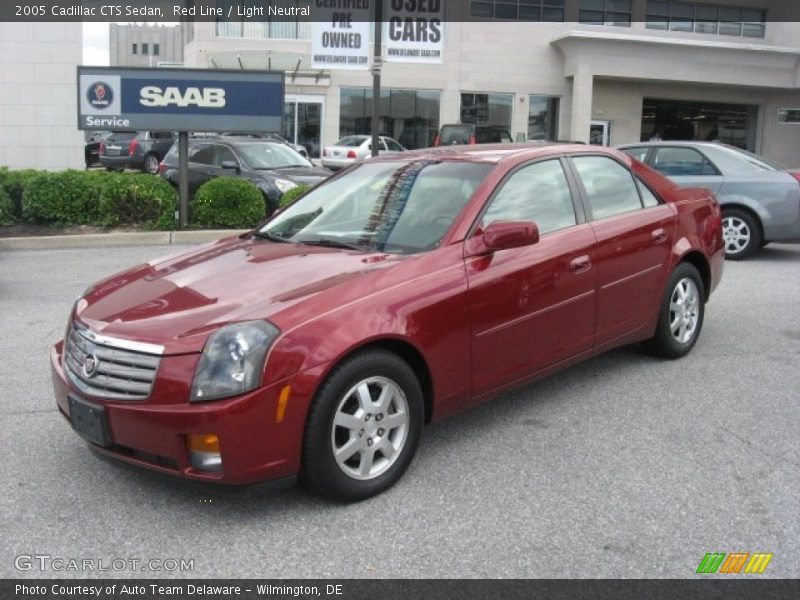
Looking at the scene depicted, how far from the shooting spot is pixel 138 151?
918 inches

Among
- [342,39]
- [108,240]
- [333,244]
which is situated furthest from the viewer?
[342,39]

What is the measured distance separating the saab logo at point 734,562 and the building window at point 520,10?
31462 mm

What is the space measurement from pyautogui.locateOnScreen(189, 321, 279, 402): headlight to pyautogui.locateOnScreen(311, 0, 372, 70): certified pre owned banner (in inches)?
575

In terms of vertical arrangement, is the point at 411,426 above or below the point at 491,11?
below

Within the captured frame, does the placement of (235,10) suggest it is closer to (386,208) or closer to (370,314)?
(386,208)

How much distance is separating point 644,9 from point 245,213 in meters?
27.6

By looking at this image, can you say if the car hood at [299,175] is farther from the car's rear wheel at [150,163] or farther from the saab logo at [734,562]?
the car's rear wheel at [150,163]

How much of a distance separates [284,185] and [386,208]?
8.74 m

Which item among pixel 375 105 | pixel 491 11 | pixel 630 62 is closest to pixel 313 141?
pixel 491 11

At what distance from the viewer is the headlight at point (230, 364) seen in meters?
3.13

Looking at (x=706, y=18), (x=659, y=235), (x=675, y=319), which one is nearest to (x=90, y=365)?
(x=659, y=235)

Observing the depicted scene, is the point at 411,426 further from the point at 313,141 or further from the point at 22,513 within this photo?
the point at 313,141

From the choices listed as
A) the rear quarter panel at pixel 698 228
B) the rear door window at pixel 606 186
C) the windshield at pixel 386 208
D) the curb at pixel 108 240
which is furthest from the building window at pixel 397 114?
the windshield at pixel 386 208

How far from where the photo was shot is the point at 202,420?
10.2 feet
